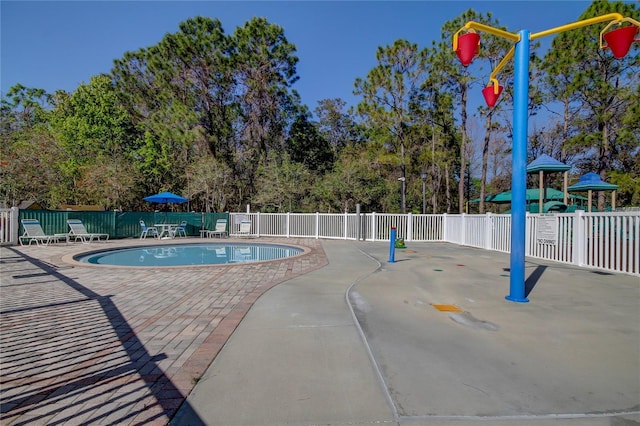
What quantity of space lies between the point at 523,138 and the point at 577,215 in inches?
174

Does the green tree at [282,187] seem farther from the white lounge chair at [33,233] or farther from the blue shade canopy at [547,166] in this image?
the blue shade canopy at [547,166]

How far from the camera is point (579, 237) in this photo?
294 inches

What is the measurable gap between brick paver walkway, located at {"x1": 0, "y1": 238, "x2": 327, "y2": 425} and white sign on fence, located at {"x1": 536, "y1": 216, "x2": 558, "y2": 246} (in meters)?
6.38

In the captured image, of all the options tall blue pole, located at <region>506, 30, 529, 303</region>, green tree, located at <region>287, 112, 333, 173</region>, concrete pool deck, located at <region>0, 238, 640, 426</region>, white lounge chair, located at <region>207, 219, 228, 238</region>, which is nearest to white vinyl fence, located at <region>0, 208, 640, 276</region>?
white lounge chair, located at <region>207, 219, 228, 238</region>

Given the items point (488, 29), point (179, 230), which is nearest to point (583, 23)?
point (488, 29)

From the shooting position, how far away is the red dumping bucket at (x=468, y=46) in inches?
174

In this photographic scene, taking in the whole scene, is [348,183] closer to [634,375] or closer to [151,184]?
[151,184]

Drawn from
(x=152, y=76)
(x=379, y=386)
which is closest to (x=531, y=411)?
(x=379, y=386)

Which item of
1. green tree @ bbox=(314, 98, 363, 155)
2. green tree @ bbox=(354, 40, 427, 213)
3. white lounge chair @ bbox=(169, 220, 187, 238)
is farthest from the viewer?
green tree @ bbox=(314, 98, 363, 155)

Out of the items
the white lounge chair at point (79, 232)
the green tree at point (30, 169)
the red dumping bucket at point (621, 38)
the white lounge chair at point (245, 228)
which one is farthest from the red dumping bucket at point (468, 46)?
the green tree at point (30, 169)

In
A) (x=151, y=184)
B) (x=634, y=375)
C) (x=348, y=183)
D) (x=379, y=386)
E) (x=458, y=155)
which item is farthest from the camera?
(x=458, y=155)

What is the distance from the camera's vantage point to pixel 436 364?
2639 millimetres

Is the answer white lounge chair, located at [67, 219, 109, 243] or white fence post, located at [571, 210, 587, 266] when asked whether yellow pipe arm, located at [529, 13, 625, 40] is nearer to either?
white fence post, located at [571, 210, 587, 266]

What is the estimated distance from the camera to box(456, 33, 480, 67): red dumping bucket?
4410 millimetres
